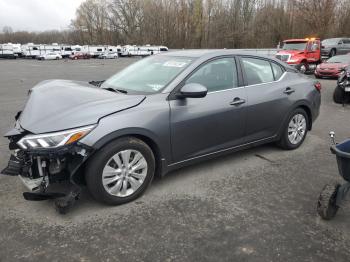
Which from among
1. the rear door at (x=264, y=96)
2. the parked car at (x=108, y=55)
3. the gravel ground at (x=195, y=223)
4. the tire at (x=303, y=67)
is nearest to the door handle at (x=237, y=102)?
the rear door at (x=264, y=96)

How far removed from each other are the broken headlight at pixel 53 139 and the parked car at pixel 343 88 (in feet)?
26.1

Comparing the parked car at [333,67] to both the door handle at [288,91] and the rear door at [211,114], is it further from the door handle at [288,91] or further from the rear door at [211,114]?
the rear door at [211,114]

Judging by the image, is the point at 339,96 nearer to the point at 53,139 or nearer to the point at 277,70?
the point at 277,70

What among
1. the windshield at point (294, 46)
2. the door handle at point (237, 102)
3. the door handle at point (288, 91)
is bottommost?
the door handle at point (237, 102)

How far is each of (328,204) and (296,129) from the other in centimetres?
218

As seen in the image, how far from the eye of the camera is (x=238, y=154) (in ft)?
16.1

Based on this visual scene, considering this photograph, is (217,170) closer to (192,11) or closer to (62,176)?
(62,176)

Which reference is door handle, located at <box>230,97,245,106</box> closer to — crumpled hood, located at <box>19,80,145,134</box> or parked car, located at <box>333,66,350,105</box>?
crumpled hood, located at <box>19,80,145,134</box>

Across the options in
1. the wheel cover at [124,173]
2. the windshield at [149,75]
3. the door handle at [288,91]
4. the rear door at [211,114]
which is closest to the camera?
the wheel cover at [124,173]

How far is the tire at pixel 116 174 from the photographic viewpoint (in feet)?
10.2

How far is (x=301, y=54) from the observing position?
17250 millimetres

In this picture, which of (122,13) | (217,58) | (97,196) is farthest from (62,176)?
(122,13)

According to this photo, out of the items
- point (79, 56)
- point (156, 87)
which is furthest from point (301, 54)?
point (79, 56)

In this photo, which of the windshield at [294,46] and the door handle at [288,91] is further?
the windshield at [294,46]
